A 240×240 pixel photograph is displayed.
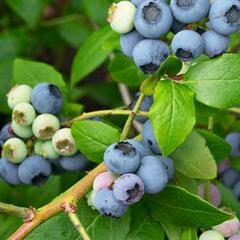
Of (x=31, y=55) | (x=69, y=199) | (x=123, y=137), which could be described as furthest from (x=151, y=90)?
(x=31, y=55)

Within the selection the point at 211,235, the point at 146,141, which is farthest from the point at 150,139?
the point at 211,235

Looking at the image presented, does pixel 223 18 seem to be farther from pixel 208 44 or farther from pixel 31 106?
pixel 31 106

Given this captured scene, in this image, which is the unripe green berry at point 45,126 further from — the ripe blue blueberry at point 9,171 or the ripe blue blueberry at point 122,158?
the ripe blue blueberry at point 122,158

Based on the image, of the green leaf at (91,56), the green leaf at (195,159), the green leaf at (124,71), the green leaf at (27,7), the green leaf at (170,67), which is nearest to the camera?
the green leaf at (170,67)

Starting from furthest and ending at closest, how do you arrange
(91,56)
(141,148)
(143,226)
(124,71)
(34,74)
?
(91,56), (124,71), (34,74), (143,226), (141,148)

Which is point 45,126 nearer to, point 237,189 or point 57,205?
point 57,205

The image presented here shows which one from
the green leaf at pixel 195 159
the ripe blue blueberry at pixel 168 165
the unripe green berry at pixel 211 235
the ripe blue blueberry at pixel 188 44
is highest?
the ripe blue blueberry at pixel 188 44

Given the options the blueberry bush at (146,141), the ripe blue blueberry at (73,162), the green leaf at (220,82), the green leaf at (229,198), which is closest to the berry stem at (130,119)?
the blueberry bush at (146,141)
